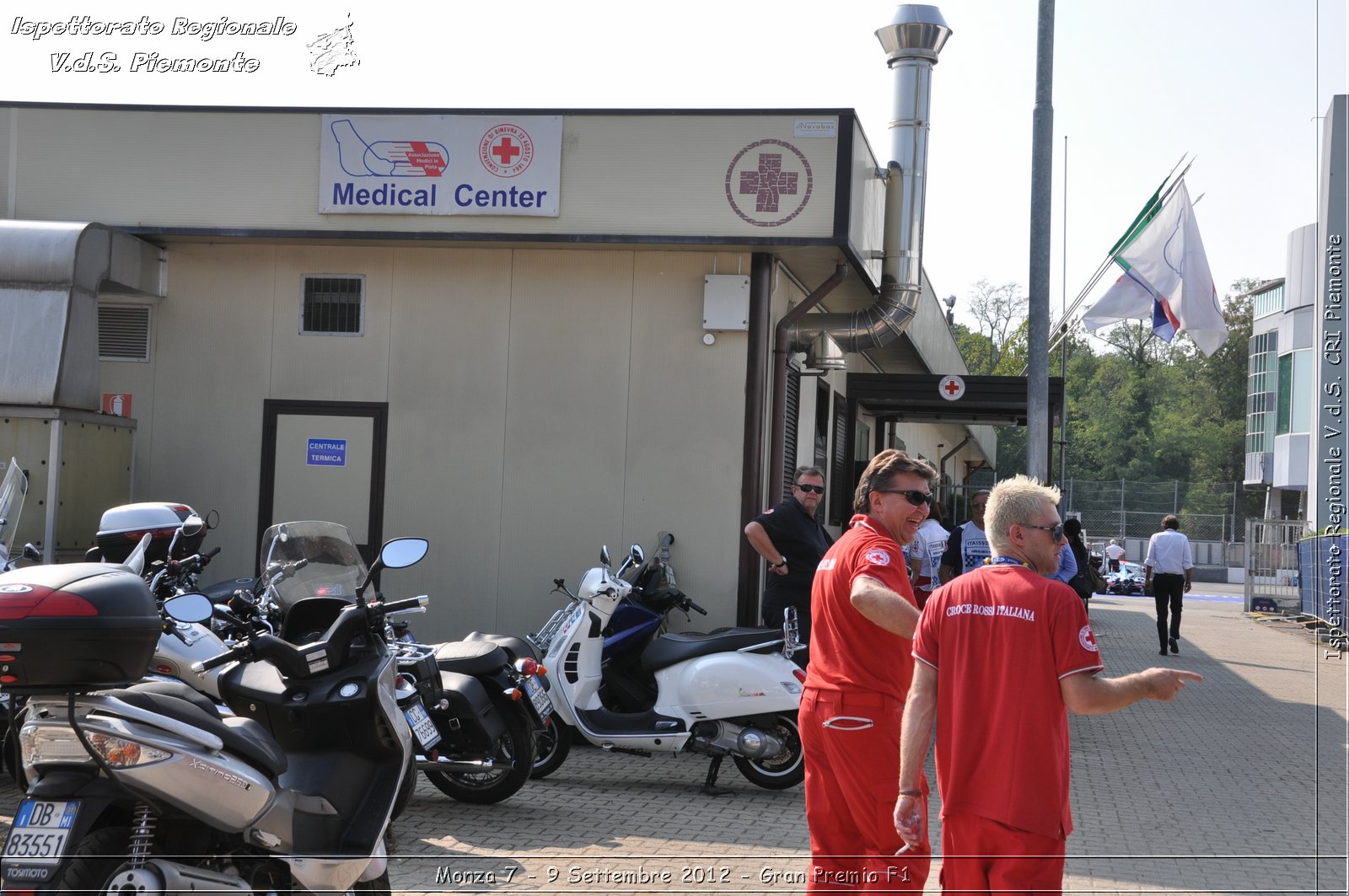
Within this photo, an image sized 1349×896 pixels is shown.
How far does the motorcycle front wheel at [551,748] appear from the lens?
332 inches

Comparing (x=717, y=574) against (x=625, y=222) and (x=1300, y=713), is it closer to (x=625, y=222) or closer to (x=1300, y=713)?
(x=625, y=222)

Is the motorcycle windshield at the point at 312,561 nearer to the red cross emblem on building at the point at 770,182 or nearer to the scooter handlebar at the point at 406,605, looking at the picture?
the scooter handlebar at the point at 406,605

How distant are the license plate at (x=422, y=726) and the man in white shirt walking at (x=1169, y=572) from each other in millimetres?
13774

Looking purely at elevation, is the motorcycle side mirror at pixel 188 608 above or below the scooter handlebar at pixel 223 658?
above

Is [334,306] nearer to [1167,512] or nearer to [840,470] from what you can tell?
[840,470]

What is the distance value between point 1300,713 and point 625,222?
27.3 feet

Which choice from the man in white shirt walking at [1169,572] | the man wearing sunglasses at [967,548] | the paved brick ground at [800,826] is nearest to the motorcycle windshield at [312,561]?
the paved brick ground at [800,826]

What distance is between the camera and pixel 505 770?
292 inches

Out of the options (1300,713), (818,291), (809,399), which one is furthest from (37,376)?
(1300,713)

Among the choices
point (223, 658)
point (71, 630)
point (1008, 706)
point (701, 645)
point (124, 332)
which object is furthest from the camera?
point (124, 332)

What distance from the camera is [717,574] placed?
11086 mm

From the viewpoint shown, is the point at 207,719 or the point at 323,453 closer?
the point at 207,719

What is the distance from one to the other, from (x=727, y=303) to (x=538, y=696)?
15.1ft

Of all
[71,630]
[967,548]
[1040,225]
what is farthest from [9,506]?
[1040,225]
